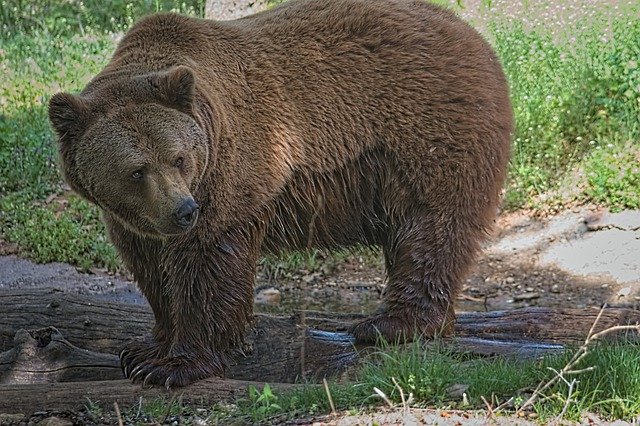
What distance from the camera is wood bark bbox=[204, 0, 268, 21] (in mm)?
12664

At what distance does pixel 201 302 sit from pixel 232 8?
26.1 ft

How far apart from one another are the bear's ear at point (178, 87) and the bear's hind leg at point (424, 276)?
5.19ft

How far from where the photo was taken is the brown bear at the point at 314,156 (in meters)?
5.40

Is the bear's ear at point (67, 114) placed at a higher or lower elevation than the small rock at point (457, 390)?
higher

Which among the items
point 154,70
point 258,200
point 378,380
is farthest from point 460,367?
point 154,70

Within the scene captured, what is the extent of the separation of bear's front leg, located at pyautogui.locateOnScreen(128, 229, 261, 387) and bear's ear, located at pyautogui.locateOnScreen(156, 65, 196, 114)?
0.72 metres

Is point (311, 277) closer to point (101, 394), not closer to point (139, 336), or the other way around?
point (139, 336)

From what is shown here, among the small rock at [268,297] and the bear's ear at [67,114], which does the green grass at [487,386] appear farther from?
the small rock at [268,297]

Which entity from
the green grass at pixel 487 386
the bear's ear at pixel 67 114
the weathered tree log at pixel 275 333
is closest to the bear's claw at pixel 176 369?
the weathered tree log at pixel 275 333

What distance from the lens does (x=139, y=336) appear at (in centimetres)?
650

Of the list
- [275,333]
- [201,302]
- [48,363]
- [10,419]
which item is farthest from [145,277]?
[10,419]

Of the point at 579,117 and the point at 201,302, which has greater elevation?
the point at 201,302

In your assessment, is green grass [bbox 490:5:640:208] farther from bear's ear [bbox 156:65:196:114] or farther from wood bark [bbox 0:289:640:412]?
bear's ear [bbox 156:65:196:114]

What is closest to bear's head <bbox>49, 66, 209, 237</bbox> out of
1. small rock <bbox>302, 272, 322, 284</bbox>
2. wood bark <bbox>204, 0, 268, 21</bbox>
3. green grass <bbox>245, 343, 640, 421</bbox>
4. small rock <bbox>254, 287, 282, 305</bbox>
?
green grass <bbox>245, 343, 640, 421</bbox>
